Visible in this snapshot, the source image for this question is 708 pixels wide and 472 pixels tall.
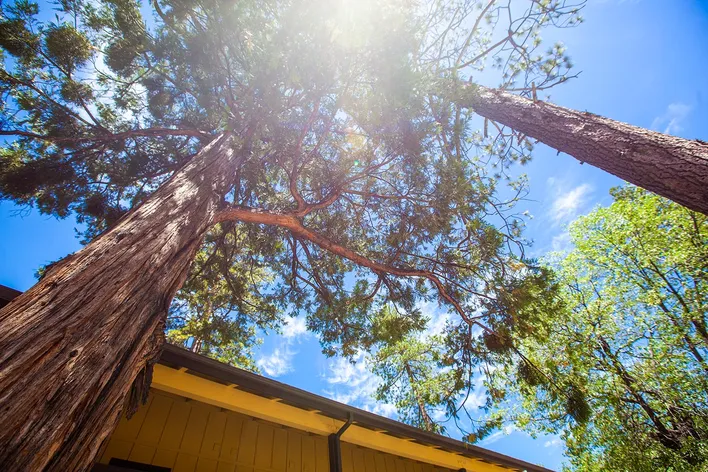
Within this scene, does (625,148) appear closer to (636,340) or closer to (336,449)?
(336,449)

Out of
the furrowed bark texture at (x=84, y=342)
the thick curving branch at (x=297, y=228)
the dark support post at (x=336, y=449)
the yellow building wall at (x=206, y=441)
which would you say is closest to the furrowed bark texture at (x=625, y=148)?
the thick curving branch at (x=297, y=228)

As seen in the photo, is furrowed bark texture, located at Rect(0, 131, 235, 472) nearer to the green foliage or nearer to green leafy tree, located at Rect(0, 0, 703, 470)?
green leafy tree, located at Rect(0, 0, 703, 470)

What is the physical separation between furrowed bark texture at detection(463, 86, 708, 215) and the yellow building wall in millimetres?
4572

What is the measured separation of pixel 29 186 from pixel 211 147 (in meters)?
3.10

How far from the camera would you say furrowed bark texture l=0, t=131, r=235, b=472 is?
101 centimetres

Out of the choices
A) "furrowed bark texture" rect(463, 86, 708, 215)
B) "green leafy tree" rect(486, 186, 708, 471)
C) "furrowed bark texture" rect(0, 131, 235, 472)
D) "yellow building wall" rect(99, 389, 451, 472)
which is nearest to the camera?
"furrowed bark texture" rect(0, 131, 235, 472)

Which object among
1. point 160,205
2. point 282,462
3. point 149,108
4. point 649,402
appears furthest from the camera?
point 649,402

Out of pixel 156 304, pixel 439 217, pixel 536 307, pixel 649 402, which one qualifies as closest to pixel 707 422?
pixel 649 402

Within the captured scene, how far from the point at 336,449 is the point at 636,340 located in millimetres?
10826

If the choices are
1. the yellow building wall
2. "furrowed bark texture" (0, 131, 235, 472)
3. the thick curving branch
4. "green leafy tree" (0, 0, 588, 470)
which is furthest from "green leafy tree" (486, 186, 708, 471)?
"furrowed bark texture" (0, 131, 235, 472)

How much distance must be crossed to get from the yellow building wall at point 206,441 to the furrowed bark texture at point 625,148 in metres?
4.57

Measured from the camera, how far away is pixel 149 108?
5.46 m

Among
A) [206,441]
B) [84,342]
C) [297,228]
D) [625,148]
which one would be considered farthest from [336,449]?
[625,148]

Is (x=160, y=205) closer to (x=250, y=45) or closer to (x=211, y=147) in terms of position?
(x=211, y=147)
